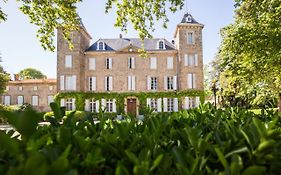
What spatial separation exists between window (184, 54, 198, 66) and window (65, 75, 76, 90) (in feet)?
52.6

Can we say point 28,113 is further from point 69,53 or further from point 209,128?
point 69,53

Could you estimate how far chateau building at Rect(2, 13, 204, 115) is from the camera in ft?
125

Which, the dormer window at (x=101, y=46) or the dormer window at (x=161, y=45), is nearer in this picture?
the dormer window at (x=161, y=45)

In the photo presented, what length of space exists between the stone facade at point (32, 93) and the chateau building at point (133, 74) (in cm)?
1116

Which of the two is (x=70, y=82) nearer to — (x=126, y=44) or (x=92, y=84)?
(x=92, y=84)

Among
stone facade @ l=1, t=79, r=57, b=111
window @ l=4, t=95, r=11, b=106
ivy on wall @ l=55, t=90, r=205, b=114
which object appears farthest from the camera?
window @ l=4, t=95, r=11, b=106

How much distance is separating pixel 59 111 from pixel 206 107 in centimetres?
241

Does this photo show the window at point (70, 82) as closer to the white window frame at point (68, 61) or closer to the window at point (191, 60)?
the white window frame at point (68, 61)

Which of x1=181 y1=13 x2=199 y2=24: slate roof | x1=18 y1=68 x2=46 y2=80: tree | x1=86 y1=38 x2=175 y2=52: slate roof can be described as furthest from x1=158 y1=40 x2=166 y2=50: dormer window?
x1=18 y1=68 x2=46 y2=80: tree

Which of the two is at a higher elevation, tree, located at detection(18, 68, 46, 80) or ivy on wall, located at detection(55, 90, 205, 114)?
tree, located at detection(18, 68, 46, 80)

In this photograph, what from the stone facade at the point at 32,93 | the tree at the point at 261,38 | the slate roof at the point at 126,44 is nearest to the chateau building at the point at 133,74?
the slate roof at the point at 126,44

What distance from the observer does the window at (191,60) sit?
126ft

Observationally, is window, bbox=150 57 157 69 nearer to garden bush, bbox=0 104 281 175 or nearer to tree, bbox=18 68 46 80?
garden bush, bbox=0 104 281 175

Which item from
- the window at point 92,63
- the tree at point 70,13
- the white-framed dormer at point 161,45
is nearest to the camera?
the tree at point 70,13
